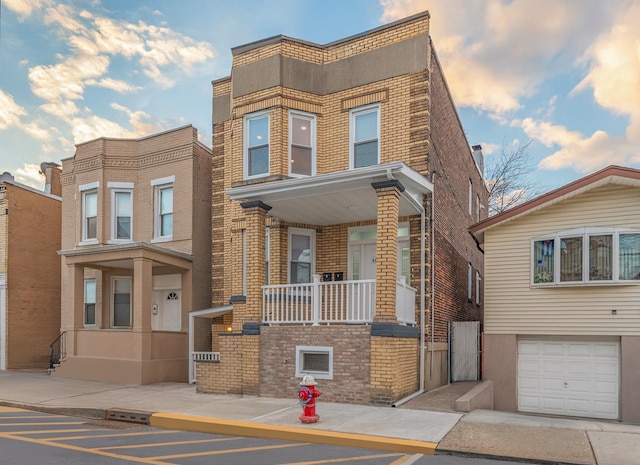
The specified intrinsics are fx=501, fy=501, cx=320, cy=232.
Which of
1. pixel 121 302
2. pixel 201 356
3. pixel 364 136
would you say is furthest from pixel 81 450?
pixel 121 302

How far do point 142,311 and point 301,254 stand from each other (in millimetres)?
4744

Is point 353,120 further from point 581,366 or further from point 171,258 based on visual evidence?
point 581,366

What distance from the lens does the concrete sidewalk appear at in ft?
22.9

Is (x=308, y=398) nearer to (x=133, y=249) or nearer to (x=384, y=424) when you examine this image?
(x=384, y=424)

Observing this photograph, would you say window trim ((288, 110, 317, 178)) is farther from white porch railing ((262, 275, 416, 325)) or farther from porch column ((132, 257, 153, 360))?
porch column ((132, 257, 153, 360))

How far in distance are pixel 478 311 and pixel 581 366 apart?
25.7 ft

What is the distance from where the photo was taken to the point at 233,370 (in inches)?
454

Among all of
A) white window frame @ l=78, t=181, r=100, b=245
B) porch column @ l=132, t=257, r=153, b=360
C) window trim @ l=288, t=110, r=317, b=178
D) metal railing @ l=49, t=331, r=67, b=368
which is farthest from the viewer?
white window frame @ l=78, t=181, r=100, b=245

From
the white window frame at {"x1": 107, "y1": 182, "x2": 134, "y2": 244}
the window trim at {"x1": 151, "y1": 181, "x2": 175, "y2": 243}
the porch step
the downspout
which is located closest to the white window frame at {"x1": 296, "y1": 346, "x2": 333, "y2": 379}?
the downspout

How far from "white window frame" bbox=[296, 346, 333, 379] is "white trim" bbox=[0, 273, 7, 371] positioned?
12.7 meters

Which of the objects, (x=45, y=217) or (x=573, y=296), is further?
(x=45, y=217)

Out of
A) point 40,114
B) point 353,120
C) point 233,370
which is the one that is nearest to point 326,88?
point 353,120

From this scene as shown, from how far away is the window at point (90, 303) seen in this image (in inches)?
703

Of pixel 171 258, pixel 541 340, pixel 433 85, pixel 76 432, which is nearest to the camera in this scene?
pixel 76 432
